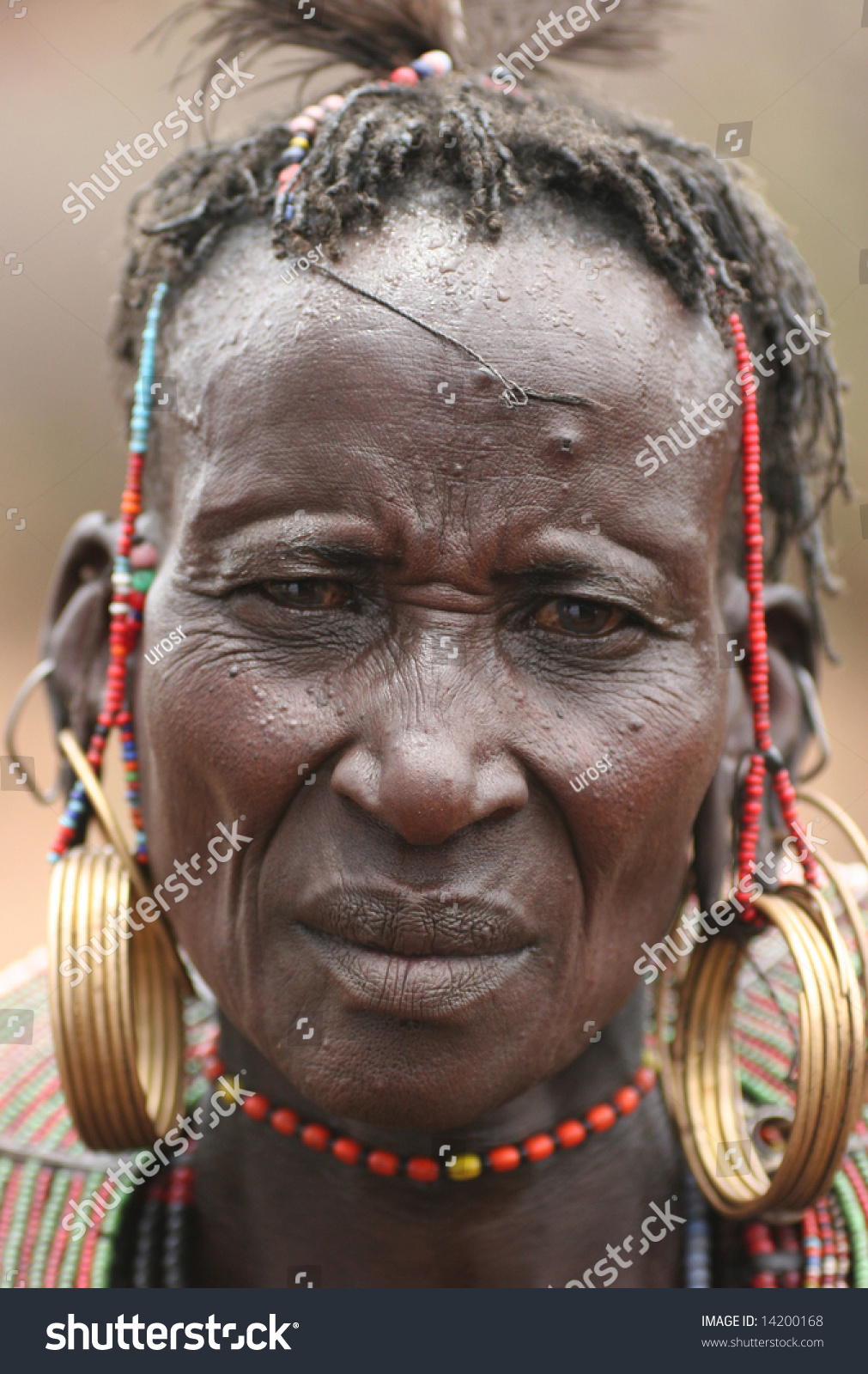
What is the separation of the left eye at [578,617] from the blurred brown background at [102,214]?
206 inches

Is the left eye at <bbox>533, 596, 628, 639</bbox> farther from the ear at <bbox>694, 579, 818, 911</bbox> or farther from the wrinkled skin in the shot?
the ear at <bbox>694, 579, 818, 911</bbox>

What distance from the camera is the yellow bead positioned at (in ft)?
8.02

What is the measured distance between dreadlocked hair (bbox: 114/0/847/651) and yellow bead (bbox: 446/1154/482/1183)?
52.9 inches

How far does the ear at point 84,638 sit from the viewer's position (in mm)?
2699

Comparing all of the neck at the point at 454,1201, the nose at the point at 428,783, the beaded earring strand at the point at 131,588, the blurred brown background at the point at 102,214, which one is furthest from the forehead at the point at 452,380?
the blurred brown background at the point at 102,214

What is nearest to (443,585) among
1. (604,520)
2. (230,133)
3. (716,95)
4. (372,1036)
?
(604,520)

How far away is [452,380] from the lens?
6.92 feet

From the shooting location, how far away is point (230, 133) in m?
2.83

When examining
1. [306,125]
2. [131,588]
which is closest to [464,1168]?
[131,588]

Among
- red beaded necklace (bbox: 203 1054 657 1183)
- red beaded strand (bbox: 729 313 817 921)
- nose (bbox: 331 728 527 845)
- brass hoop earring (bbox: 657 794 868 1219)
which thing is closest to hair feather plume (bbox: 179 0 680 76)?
red beaded strand (bbox: 729 313 817 921)

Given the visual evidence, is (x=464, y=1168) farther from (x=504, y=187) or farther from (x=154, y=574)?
(x=504, y=187)

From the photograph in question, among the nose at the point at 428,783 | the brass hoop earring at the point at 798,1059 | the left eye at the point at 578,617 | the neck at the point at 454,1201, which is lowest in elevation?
the neck at the point at 454,1201

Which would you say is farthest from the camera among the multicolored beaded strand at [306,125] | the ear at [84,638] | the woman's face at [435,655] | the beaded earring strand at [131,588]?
the ear at [84,638]

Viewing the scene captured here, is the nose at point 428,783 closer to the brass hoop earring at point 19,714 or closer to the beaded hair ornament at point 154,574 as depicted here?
the beaded hair ornament at point 154,574
